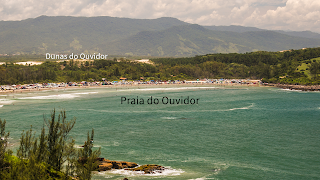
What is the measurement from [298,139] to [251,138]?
292 inches

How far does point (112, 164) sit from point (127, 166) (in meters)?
1.71

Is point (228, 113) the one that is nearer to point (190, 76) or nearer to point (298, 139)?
point (298, 139)

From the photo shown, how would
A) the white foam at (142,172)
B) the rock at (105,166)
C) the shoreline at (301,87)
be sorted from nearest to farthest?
the white foam at (142,172) < the rock at (105,166) < the shoreline at (301,87)

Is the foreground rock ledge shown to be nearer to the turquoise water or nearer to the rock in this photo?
the rock

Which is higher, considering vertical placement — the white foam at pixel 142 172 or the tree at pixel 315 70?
the tree at pixel 315 70

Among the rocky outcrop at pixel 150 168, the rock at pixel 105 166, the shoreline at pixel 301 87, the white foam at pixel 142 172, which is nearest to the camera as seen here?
the white foam at pixel 142 172

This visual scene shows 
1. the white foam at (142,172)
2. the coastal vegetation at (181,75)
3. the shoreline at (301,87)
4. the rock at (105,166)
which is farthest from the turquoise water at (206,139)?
the coastal vegetation at (181,75)

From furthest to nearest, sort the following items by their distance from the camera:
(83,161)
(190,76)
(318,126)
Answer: (190,76) → (318,126) → (83,161)

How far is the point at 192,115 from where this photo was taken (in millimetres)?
62656

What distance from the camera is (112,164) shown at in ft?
94.0

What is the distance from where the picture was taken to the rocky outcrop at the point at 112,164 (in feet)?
92.5

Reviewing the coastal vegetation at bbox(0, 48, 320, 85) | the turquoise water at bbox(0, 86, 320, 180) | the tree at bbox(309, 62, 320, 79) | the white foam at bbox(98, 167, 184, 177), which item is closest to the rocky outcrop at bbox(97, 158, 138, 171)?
the white foam at bbox(98, 167, 184, 177)

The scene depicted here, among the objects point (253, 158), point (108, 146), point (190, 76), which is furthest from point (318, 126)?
point (190, 76)

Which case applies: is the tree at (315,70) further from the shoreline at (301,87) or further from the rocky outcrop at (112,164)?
the rocky outcrop at (112,164)
